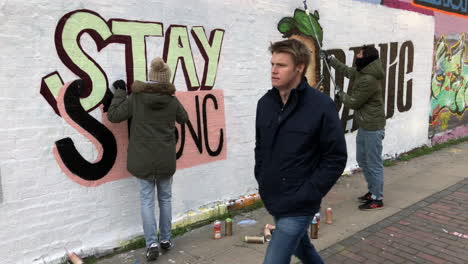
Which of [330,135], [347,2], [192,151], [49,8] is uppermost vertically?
[347,2]

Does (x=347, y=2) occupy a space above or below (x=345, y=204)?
above

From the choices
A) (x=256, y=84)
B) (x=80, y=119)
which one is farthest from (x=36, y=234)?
(x=256, y=84)

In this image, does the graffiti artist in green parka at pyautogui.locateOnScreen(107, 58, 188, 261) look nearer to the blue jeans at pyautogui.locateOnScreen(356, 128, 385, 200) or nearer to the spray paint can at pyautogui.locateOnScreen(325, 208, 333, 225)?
the spray paint can at pyautogui.locateOnScreen(325, 208, 333, 225)

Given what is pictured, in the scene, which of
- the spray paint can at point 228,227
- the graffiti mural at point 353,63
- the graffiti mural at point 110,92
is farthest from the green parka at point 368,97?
the spray paint can at point 228,227

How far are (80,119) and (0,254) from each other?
4.26 ft

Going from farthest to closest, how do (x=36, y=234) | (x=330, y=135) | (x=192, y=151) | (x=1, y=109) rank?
(x=192, y=151) → (x=36, y=234) → (x=1, y=109) → (x=330, y=135)

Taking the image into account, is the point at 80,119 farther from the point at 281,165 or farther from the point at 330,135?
the point at 330,135

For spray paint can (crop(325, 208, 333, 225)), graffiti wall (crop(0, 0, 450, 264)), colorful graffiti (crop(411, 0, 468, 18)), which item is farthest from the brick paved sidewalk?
colorful graffiti (crop(411, 0, 468, 18))

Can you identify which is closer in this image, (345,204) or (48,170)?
(48,170)

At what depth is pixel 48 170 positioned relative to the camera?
139 inches

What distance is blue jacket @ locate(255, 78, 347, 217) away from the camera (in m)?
2.46

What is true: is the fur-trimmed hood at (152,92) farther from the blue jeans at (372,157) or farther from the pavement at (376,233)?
the blue jeans at (372,157)

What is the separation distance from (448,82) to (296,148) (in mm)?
Answer: 8598

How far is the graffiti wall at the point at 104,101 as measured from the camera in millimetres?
3342
